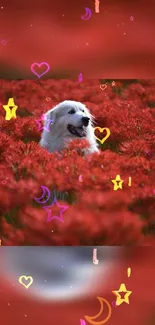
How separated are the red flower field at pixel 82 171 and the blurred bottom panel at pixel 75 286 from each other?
7 centimetres

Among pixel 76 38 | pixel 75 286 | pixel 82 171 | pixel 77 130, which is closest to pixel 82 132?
pixel 77 130

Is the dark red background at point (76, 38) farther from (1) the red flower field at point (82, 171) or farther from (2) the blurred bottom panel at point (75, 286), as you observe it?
(2) the blurred bottom panel at point (75, 286)

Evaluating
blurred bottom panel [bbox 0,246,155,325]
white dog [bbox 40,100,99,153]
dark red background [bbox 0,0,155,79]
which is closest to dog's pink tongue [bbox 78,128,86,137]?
white dog [bbox 40,100,99,153]

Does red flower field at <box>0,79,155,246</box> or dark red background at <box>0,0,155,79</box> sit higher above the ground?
dark red background at <box>0,0,155,79</box>

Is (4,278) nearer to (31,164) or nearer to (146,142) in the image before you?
(31,164)

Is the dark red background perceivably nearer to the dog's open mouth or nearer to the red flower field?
the red flower field

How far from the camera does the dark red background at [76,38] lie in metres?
1.91

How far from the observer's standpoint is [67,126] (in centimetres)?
189

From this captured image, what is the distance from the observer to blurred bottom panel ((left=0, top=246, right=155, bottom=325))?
1889 millimetres

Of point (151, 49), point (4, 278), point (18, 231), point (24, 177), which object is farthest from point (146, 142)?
point (4, 278)

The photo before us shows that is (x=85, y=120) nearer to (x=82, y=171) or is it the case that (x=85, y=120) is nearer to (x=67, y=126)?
(x=67, y=126)

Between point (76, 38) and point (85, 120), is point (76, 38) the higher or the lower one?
the higher one

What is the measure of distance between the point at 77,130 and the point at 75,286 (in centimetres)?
65

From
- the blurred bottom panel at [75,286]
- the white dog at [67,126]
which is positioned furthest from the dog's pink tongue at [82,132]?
the blurred bottom panel at [75,286]
